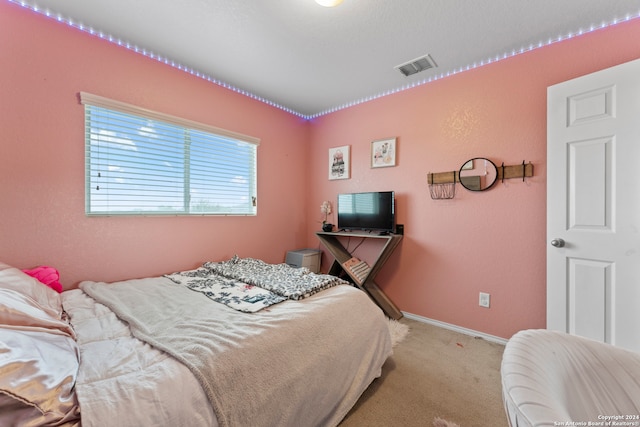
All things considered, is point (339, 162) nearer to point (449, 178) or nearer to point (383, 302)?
point (449, 178)

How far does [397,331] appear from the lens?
2422mm

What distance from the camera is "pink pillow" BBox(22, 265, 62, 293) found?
1629 millimetres

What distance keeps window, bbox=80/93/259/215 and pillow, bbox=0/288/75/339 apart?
111cm

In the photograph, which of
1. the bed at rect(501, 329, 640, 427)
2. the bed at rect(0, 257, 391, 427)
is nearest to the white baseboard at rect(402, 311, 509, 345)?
the bed at rect(0, 257, 391, 427)

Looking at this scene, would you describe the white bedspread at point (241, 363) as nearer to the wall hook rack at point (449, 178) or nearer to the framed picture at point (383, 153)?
the wall hook rack at point (449, 178)

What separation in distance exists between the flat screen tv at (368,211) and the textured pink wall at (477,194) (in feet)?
0.57

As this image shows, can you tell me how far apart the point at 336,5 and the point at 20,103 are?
7.05ft

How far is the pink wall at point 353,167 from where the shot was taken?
170 centimetres

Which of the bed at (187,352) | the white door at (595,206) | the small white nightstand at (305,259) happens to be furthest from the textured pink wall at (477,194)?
the bed at (187,352)

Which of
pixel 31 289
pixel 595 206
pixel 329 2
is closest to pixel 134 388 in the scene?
pixel 31 289

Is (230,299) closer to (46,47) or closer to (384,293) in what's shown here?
(384,293)

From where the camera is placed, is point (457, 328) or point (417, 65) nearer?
point (417, 65)

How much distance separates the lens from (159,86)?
2252 mm

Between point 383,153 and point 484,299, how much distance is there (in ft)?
5.77
